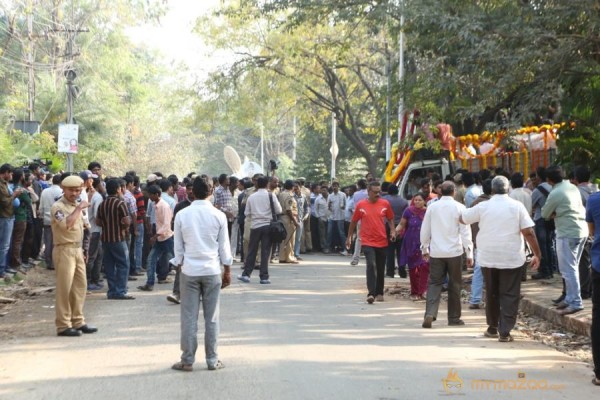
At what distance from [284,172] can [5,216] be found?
213 ft

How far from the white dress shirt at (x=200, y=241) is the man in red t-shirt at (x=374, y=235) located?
16.8ft

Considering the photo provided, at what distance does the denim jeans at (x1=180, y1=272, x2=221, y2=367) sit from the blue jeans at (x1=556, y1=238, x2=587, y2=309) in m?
5.19

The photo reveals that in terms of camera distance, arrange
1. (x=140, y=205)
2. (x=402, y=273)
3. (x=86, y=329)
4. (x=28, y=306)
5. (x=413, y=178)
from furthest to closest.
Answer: (x=413, y=178) < (x=402, y=273) < (x=140, y=205) < (x=28, y=306) < (x=86, y=329)

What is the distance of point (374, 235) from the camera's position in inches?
545

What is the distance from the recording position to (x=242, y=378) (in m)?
8.20

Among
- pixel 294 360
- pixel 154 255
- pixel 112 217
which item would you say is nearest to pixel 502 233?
pixel 294 360

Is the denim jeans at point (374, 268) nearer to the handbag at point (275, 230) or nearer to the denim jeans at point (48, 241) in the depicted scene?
the handbag at point (275, 230)

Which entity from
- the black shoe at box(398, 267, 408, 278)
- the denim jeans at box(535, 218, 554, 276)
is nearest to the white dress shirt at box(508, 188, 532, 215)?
the denim jeans at box(535, 218, 554, 276)

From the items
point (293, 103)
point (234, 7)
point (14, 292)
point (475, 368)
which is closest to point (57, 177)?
point (14, 292)

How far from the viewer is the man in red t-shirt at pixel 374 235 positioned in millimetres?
13797

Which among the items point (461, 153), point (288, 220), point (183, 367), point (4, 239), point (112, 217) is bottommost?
point (183, 367)

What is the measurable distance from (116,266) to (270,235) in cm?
340

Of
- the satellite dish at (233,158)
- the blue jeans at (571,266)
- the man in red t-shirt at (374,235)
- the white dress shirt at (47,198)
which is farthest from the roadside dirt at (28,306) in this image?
the satellite dish at (233,158)

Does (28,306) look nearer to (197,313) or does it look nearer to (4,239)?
(4,239)
